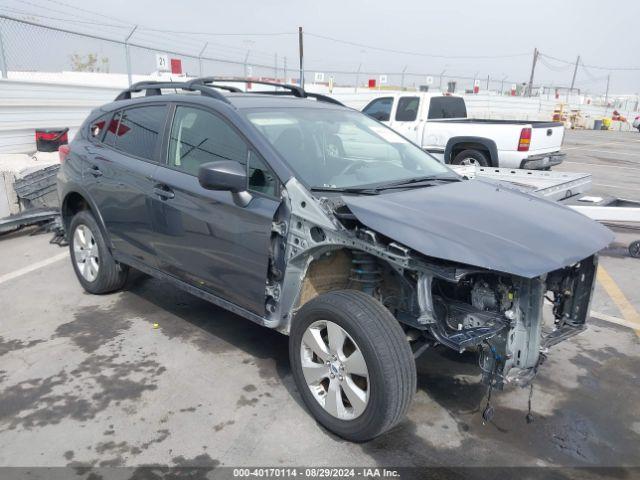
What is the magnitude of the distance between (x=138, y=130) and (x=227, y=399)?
92.0 inches

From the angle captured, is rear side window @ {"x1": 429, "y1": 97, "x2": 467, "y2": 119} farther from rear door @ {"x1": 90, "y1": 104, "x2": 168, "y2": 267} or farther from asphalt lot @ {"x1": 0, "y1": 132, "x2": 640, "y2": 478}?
rear door @ {"x1": 90, "y1": 104, "x2": 168, "y2": 267}

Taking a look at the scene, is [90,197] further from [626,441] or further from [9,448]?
[626,441]

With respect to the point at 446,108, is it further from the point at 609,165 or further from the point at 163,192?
the point at 163,192

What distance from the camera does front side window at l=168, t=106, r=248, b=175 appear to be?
355 cm

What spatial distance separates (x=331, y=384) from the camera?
2969 millimetres

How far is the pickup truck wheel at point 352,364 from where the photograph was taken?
8.70 feet

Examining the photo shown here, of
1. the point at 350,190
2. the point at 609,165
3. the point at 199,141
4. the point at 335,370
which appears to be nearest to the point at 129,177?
the point at 199,141

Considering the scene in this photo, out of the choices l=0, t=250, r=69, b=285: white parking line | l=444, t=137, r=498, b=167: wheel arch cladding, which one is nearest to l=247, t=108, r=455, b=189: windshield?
l=0, t=250, r=69, b=285: white parking line

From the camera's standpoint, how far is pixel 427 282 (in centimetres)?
271

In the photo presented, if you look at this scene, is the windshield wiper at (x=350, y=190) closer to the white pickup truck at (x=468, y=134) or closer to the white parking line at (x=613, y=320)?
the white parking line at (x=613, y=320)

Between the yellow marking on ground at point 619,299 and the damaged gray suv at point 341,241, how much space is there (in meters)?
1.85

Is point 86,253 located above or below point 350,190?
below

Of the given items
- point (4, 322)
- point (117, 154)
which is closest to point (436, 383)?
point (117, 154)

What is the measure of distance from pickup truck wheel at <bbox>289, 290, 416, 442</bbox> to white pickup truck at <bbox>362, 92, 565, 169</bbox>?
7.53 metres
